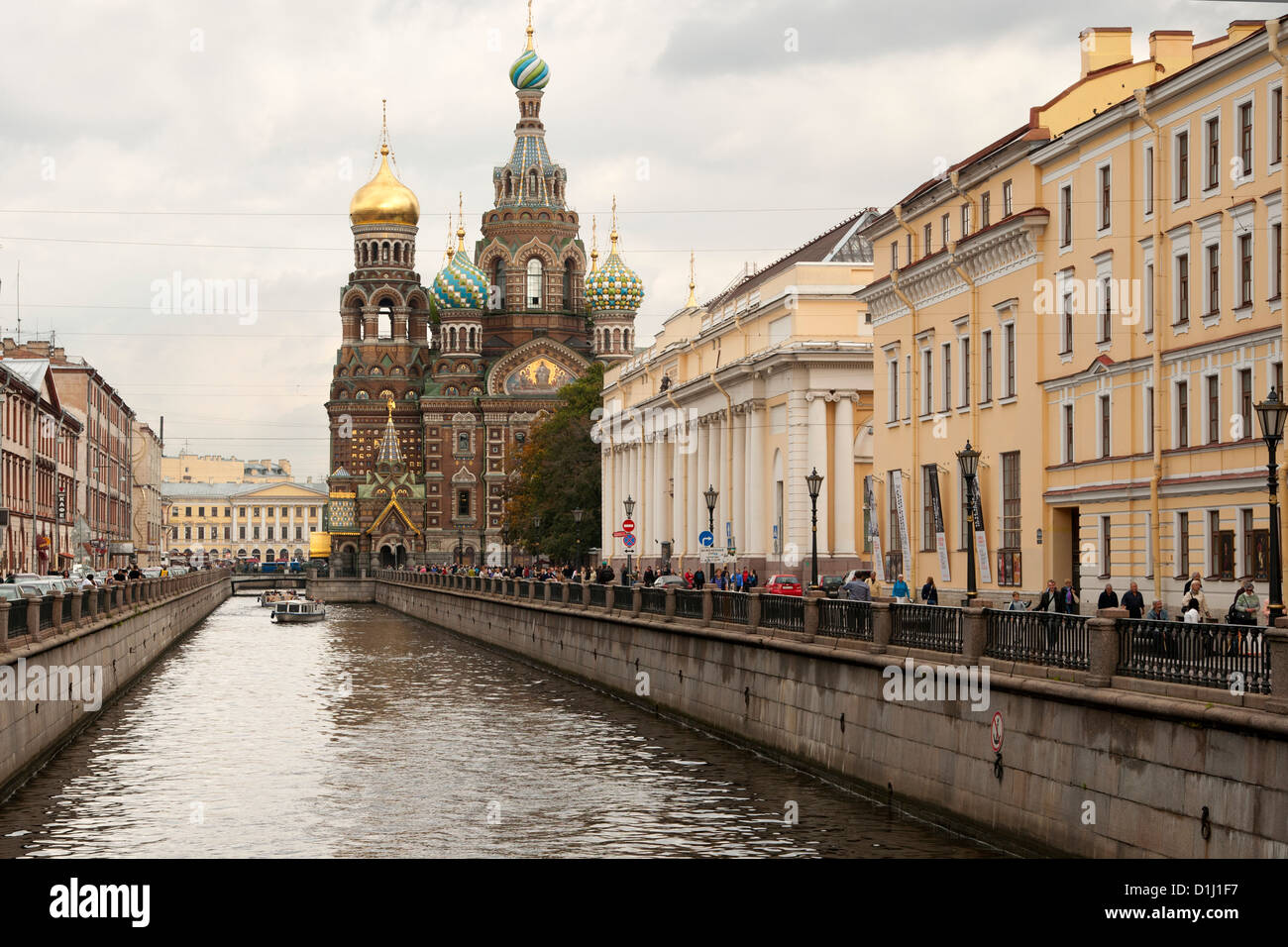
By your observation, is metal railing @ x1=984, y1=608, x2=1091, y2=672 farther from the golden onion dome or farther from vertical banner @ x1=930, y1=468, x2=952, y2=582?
the golden onion dome

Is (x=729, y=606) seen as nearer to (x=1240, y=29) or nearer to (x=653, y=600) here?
(x=653, y=600)

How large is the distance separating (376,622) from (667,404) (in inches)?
993

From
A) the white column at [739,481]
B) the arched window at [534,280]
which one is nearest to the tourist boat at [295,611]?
the white column at [739,481]

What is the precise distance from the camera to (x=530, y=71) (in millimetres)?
158125

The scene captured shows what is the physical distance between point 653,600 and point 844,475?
22211 millimetres

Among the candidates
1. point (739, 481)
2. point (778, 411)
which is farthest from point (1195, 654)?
point (739, 481)

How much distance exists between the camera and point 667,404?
84.3m

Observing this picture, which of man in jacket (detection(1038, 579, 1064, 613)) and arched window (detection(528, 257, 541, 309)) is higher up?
arched window (detection(528, 257, 541, 309))

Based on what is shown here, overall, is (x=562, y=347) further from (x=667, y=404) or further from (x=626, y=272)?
(x=667, y=404)

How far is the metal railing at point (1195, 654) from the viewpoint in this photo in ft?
56.2

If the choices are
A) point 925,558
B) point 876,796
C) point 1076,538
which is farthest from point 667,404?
point 876,796

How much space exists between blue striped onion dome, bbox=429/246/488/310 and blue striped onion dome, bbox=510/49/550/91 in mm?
15081

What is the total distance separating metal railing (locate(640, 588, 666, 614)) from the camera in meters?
42.7

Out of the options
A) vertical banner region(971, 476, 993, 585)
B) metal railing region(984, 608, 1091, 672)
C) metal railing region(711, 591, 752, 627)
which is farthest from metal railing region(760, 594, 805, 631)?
vertical banner region(971, 476, 993, 585)
